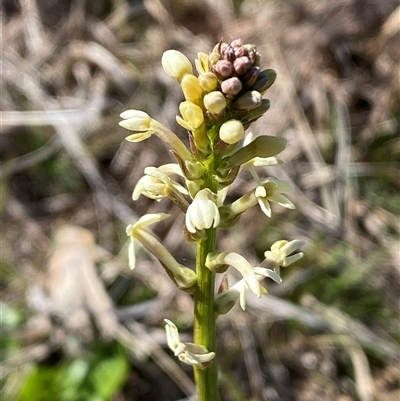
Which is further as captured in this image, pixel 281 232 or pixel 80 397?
pixel 281 232

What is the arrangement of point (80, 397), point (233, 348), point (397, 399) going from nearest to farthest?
point (80, 397) < point (397, 399) < point (233, 348)

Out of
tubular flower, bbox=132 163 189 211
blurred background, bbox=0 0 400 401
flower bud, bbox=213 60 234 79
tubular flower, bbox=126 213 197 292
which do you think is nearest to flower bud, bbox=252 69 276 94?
flower bud, bbox=213 60 234 79

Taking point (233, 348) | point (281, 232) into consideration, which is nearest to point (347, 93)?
point (281, 232)

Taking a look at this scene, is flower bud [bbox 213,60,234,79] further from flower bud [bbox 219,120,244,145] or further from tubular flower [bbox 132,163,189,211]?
tubular flower [bbox 132,163,189,211]

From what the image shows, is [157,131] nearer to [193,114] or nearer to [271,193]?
[193,114]

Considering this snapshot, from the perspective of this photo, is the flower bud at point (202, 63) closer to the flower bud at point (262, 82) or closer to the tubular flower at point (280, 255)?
the flower bud at point (262, 82)

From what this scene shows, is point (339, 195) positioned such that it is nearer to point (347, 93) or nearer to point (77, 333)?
point (347, 93)

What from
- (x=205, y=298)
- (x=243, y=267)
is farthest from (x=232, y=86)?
Result: (x=205, y=298)

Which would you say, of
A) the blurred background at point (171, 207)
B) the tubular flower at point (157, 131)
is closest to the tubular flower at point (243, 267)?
the tubular flower at point (157, 131)
